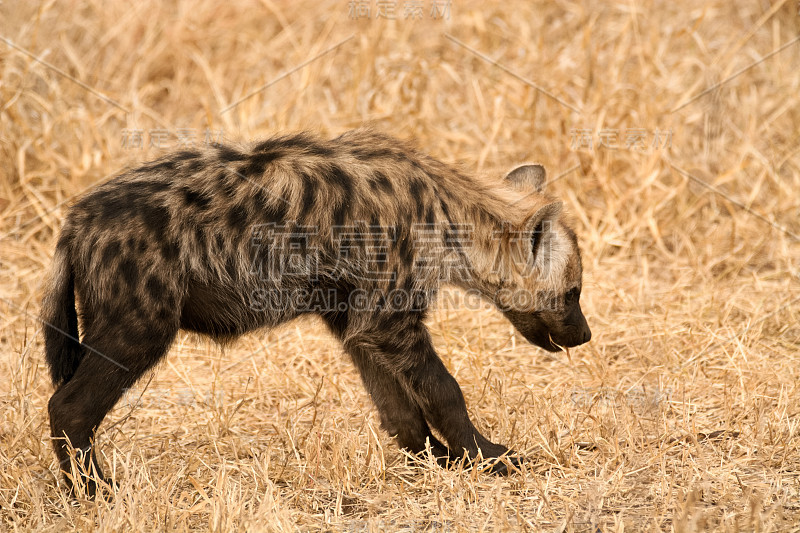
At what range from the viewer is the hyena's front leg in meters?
3.54

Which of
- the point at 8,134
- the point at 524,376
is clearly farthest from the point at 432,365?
the point at 8,134

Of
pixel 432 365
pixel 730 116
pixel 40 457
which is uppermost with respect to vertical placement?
pixel 730 116

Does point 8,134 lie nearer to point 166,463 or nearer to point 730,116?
point 166,463

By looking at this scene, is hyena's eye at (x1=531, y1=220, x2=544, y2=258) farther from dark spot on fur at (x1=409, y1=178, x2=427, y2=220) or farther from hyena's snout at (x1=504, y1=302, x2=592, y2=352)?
dark spot on fur at (x1=409, y1=178, x2=427, y2=220)

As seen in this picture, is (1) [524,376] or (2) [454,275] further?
(1) [524,376]

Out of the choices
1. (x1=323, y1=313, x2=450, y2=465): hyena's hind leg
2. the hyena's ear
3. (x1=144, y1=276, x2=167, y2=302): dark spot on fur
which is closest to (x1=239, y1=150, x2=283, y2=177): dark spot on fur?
(x1=144, y1=276, x2=167, y2=302): dark spot on fur

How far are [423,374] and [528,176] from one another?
1.08 m

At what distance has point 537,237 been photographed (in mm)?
3766

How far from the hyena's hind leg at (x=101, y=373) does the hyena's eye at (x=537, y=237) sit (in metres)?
1.42

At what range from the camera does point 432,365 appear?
11.8 feet

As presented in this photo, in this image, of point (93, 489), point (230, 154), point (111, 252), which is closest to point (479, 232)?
point (230, 154)

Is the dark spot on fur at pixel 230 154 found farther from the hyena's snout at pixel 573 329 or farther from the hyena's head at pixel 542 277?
the hyena's snout at pixel 573 329

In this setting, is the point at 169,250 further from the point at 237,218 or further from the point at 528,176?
the point at 528,176

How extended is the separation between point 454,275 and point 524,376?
0.94m
